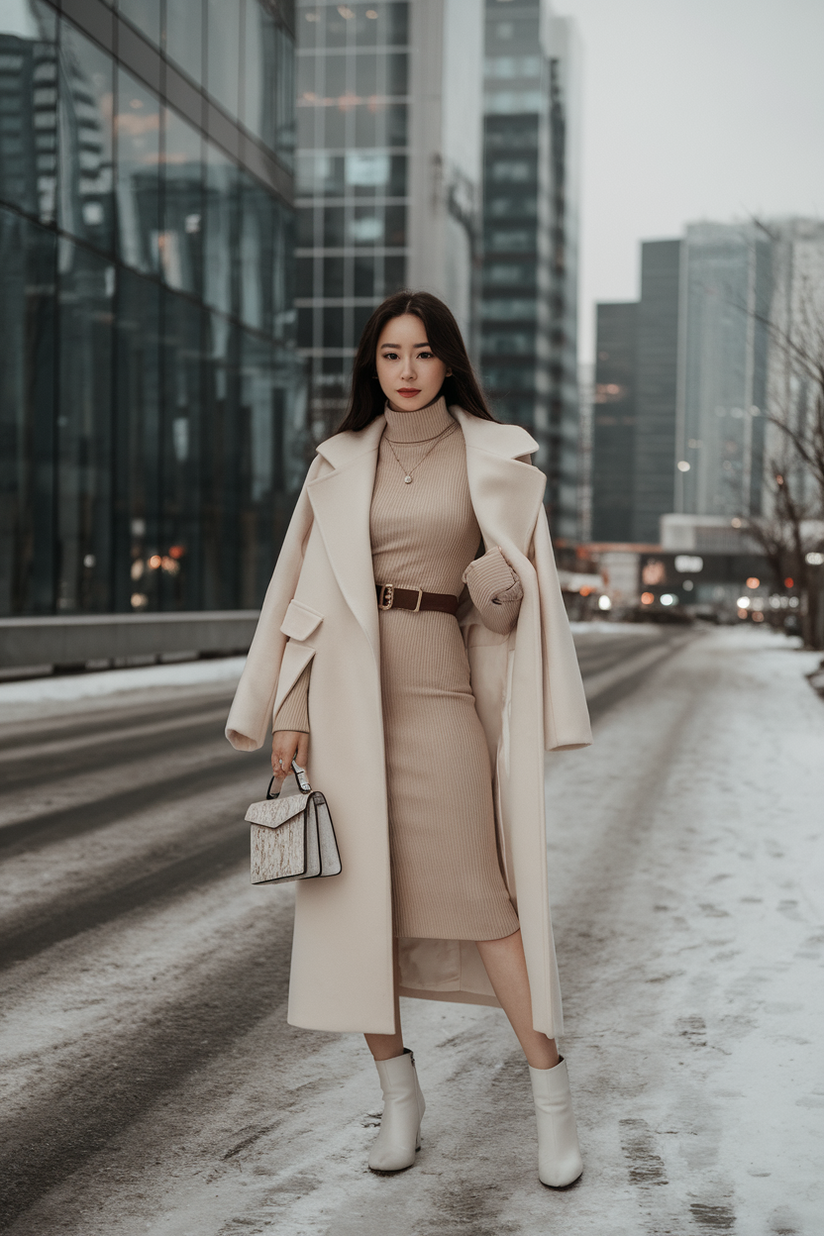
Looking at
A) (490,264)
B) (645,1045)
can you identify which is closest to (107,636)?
(645,1045)

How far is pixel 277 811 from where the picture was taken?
2.81m

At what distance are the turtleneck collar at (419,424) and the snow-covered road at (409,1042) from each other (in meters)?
1.73

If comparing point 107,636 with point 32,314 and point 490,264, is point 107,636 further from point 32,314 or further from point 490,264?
point 490,264

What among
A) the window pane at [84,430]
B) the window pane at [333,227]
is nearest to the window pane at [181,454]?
the window pane at [84,430]

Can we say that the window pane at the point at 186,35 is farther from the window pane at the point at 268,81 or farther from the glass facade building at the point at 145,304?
the window pane at the point at 268,81

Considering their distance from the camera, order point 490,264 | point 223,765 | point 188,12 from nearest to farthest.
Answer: point 223,765
point 188,12
point 490,264

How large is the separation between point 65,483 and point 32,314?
278 centimetres

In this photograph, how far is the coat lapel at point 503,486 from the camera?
2.90 m

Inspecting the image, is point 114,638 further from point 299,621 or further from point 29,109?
point 299,621

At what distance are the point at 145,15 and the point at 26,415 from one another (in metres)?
8.87

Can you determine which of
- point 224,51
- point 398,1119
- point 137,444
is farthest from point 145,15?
point 398,1119

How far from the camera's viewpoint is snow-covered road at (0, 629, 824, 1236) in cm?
269

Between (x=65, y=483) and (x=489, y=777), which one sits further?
(x=65, y=483)

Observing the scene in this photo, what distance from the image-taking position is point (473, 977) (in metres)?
3.11
